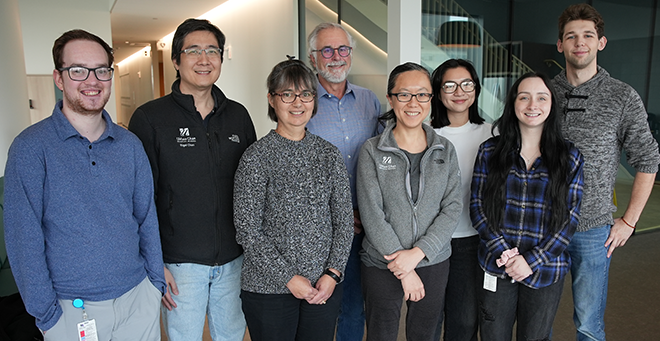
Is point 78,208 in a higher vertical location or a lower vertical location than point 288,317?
higher

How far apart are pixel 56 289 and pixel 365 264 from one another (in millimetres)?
1259

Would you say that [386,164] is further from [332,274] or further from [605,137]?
[605,137]

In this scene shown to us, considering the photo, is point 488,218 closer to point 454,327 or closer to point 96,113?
point 454,327

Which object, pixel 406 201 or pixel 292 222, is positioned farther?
pixel 406 201

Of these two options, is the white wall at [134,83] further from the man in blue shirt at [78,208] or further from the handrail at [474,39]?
the man in blue shirt at [78,208]

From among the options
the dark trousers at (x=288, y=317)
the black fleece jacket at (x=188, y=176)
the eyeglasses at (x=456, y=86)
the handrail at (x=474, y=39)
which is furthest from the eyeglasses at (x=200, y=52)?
the handrail at (x=474, y=39)

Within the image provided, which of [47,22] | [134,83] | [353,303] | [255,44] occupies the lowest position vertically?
[353,303]

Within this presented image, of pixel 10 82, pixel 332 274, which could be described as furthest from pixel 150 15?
pixel 332 274

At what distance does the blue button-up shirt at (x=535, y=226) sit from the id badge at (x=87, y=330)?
1.64 m

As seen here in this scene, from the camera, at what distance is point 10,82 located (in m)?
3.80

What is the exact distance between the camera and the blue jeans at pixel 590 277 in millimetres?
2182

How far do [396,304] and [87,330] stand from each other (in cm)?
125

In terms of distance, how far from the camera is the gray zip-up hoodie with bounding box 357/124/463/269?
1.94m

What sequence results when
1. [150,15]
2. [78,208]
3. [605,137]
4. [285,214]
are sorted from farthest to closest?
[150,15] < [605,137] < [285,214] < [78,208]
